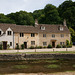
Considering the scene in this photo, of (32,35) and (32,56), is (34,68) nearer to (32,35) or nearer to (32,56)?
(32,56)

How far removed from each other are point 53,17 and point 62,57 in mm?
48268

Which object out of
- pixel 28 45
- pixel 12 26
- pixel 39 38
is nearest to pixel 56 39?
pixel 39 38

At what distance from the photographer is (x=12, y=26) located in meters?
44.0

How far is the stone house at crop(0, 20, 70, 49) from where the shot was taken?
41.2 meters

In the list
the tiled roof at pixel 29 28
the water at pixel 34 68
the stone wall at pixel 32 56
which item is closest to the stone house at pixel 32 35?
the tiled roof at pixel 29 28

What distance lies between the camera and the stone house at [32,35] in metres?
41.2

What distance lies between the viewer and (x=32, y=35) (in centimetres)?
4488

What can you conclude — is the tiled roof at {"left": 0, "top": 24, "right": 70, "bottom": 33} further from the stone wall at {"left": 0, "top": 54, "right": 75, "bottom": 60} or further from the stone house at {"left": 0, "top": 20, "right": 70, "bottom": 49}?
the stone wall at {"left": 0, "top": 54, "right": 75, "bottom": 60}

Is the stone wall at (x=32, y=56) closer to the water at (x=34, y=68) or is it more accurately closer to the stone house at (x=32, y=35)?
the water at (x=34, y=68)

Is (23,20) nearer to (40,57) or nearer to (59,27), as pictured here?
(59,27)

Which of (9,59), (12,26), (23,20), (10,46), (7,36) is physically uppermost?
(23,20)

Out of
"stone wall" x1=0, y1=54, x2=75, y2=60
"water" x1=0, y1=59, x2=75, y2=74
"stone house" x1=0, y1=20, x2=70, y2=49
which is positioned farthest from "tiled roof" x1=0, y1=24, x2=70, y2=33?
"water" x1=0, y1=59, x2=75, y2=74

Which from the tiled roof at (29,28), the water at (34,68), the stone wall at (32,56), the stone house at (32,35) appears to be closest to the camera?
the water at (34,68)

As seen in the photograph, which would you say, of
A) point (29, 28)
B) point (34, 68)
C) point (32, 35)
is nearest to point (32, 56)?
point (34, 68)
